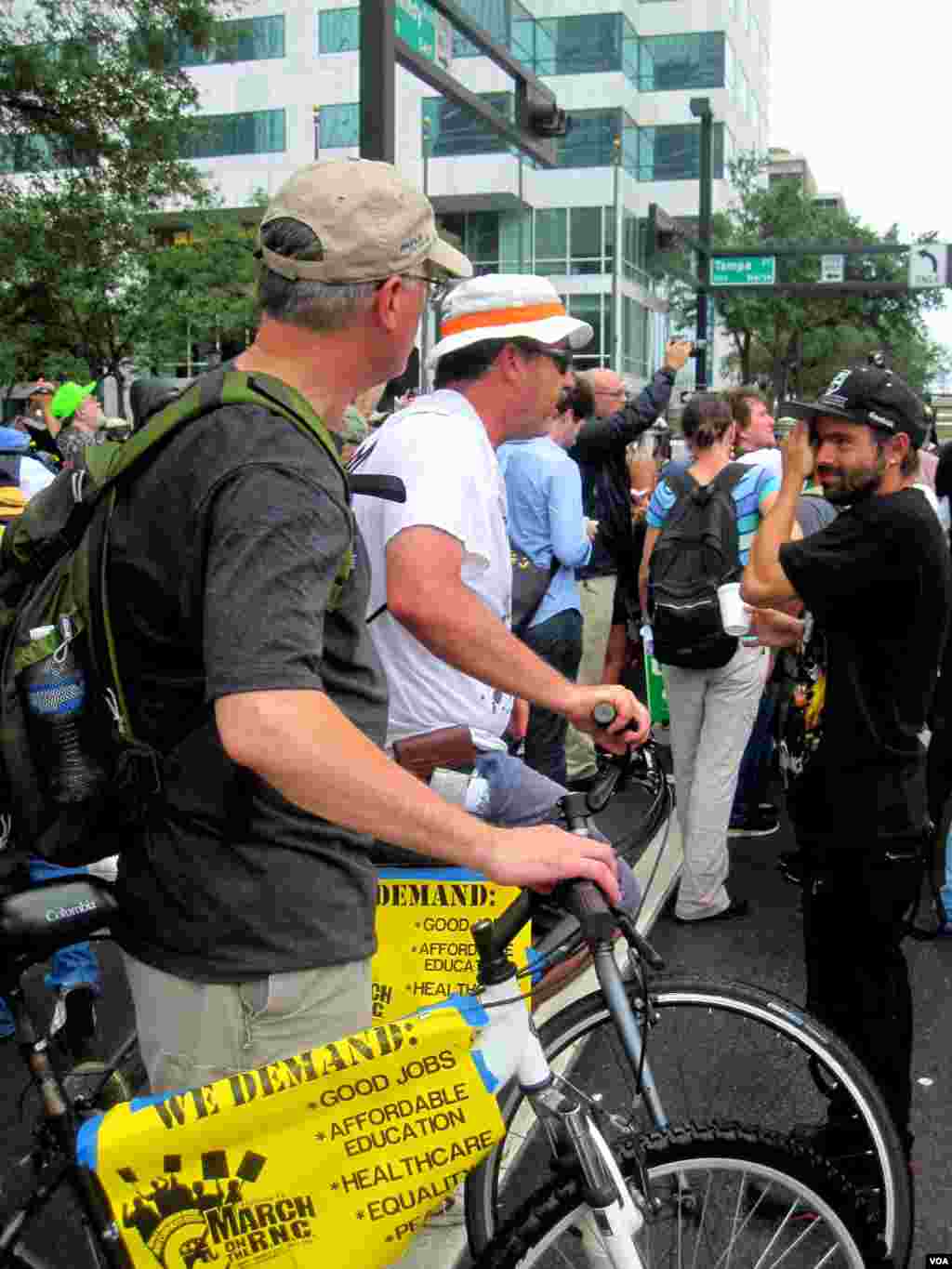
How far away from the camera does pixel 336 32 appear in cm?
5344

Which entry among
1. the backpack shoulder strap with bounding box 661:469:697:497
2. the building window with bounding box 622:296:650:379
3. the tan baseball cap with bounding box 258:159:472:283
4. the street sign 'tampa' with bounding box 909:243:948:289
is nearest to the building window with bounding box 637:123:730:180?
the building window with bounding box 622:296:650:379

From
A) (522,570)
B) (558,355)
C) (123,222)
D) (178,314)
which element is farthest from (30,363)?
(558,355)

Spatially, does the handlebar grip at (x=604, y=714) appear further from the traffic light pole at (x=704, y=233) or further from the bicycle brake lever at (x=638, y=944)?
the traffic light pole at (x=704, y=233)

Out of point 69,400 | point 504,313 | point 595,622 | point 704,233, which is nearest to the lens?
point 504,313

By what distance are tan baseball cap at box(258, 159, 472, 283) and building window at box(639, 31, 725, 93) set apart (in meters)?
62.1

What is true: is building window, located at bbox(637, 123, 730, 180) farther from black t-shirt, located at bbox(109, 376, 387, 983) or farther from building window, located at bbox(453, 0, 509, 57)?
black t-shirt, located at bbox(109, 376, 387, 983)

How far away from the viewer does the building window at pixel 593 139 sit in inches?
2114

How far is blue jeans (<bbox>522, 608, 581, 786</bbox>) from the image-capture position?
19.7 feet

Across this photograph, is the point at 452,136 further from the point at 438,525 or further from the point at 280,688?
the point at 280,688

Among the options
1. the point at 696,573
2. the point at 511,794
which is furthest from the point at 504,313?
the point at 696,573

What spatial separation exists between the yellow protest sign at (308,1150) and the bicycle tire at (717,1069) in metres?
0.41

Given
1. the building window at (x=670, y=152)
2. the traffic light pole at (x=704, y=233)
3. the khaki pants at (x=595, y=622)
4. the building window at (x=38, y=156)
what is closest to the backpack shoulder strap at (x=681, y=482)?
the khaki pants at (x=595, y=622)

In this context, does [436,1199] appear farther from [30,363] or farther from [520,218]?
[520,218]

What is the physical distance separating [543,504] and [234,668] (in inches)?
171
